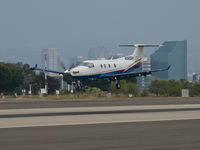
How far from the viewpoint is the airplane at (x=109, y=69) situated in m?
70.2

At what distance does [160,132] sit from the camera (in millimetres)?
25516

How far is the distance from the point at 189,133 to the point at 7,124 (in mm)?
11024

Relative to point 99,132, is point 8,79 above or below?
above

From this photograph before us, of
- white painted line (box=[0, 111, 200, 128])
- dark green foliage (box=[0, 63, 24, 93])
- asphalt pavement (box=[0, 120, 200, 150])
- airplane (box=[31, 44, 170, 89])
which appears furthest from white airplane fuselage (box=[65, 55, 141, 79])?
dark green foliage (box=[0, 63, 24, 93])

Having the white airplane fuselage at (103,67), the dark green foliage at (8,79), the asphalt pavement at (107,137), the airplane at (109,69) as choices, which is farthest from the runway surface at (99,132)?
the dark green foliage at (8,79)

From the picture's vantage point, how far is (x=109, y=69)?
7375 centimetres

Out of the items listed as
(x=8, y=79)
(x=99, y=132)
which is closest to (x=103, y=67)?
(x=99, y=132)

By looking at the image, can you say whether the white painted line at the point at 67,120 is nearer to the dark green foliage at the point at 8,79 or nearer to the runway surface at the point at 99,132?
the runway surface at the point at 99,132

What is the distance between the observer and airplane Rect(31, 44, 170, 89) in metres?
70.2

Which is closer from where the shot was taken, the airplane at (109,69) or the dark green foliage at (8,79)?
the airplane at (109,69)

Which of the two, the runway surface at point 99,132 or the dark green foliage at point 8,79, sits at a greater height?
the dark green foliage at point 8,79

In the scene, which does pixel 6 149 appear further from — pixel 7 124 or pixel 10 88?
pixel 10 88

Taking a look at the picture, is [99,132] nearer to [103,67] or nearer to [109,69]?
[103,67]

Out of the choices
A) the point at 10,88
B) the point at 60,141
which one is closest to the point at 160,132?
the point at 60,141
